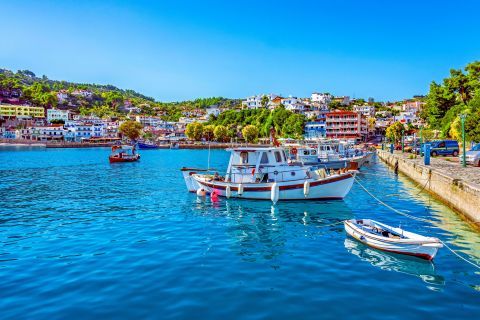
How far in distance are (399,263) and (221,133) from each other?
15529cm

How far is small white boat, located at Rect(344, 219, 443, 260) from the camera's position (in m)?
13.1

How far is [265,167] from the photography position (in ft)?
85.9

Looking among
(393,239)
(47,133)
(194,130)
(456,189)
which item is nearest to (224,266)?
(393,239)

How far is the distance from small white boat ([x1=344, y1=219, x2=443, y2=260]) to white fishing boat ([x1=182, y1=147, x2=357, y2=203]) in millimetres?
8500

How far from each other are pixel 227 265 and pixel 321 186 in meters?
13.7

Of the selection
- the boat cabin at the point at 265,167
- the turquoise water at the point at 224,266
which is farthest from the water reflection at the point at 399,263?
the boat cabin at the point at 265,167

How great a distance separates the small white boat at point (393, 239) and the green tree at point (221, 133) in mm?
150768

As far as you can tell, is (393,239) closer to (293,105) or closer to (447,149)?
(447,149)

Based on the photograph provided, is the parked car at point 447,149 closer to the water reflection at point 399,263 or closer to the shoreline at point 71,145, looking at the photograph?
the water reflection at point 399,263

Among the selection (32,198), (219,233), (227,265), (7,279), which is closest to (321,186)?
(219,233)

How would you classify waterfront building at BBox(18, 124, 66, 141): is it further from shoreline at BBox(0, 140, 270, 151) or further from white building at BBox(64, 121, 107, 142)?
shoreline at BBox(0, 140, 270, 151)

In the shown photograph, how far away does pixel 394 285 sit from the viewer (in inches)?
444

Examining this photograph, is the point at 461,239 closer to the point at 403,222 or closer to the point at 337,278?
the point at 403,222

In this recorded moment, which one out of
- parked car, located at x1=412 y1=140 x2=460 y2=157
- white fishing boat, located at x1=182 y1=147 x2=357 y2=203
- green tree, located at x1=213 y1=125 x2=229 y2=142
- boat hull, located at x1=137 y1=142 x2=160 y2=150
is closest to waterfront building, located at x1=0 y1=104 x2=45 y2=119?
boat hull, located at x1=137 y1=142 x2=160 y2=150
